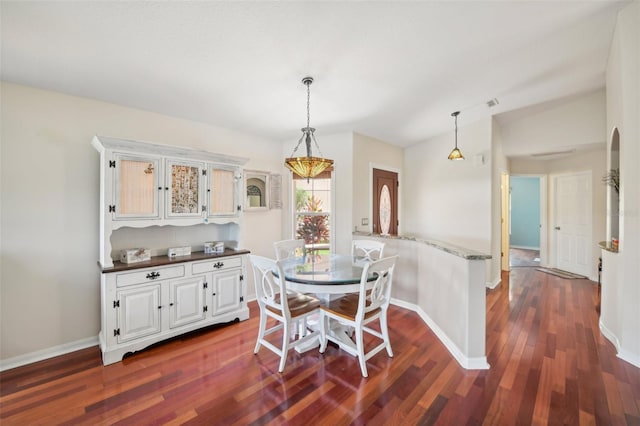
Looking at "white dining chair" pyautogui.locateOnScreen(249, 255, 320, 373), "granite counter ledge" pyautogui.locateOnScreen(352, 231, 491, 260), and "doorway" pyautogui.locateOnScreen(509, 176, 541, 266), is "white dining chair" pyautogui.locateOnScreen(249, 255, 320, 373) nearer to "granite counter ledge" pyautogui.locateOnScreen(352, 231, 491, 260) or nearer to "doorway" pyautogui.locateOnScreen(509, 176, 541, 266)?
"granite counter ledge" pyautogui.locateOnScreen(352, 231, 491, 260)

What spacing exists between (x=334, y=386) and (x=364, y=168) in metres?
3.18

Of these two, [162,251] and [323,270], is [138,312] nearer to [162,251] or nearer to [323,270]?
[162,251]

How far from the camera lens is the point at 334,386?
2.11 metres

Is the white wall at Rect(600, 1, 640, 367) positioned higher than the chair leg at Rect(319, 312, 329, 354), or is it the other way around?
the white wall at Rect(600, 1, 640, 367)

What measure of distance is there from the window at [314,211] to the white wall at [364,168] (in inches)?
17.7

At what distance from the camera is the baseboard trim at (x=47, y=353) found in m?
2.37

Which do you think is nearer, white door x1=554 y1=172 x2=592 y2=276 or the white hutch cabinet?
the white hutch cabinet

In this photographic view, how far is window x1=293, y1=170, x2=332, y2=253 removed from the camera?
436 cm

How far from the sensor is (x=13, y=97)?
2.41m

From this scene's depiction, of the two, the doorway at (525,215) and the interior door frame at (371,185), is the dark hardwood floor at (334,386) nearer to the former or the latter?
the interior door frame at (371,185)

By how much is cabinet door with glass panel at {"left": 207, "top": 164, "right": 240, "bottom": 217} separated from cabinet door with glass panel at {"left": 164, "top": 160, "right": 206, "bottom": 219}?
0.35ft

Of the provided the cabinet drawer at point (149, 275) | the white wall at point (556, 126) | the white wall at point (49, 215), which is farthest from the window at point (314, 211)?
the white wall at point (556, 126)

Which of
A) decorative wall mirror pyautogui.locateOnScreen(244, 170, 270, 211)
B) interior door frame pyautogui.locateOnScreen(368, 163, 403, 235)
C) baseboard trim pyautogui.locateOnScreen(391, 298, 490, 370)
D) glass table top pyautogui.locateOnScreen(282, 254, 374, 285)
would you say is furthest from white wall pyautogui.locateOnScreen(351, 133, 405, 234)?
baseboard trim pyautogui.locateOnScreen(391, 298, 490, 370)

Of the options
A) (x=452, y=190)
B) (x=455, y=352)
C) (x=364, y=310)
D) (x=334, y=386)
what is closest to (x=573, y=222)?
(x=452, y=190)
